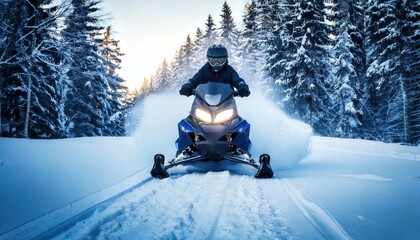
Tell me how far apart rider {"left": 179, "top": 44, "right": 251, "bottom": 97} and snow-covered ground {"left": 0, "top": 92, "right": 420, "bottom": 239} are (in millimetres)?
1540

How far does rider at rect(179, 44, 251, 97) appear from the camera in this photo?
5781 millimetres

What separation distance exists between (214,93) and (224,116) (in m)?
0.51

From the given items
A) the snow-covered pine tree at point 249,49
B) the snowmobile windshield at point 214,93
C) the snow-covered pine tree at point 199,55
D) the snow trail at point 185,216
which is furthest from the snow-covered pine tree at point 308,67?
the snow-covered pine tree at point 199,55

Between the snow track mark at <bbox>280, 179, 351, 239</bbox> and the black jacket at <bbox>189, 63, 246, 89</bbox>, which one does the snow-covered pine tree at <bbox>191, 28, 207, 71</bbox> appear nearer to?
the black jacket at <bbox>189, 63, 246, 89</bbox>

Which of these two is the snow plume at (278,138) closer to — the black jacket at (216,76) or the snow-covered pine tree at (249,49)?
the black jacket at (216,76)

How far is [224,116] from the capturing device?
5039 millimetres

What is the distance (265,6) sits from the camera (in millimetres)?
33500

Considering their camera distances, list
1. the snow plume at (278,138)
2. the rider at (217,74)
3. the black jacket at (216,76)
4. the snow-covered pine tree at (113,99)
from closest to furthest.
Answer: the rider at (217,74) < the black jacket at (216,76) < the snow plume at (278,138) < the snow-covered pine tree at (113,99)

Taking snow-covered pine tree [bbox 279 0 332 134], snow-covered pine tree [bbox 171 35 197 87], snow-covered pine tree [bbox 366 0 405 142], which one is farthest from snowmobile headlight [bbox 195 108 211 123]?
snow-covered pine tree [bbox 171 35 197 87]

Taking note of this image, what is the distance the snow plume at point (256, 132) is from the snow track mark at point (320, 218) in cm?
259

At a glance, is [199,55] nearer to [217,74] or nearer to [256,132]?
[256,132]

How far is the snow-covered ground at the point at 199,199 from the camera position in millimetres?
2473

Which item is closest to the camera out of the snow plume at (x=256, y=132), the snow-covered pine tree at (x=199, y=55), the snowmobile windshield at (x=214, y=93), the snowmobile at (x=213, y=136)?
the snowmobile at (x=213, y=136)

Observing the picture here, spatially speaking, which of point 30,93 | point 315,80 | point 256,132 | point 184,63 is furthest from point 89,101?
point 184,63
